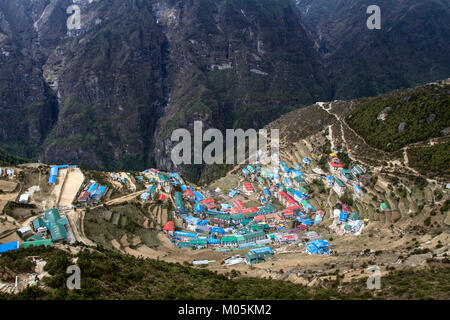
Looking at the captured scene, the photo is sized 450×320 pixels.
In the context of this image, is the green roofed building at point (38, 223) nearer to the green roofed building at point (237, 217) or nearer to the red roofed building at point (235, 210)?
the green roofed building at point (237, 217)

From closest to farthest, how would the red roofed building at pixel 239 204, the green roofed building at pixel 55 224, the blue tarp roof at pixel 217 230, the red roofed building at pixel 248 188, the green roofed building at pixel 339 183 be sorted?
the green roofed building at pixel 55 224 → the blue tarp roof at pixel 217 230 → the green roofed building at pixel 339 183 → the red roofed building at pixel 239 204 → the red roofed building at pixel 248 188

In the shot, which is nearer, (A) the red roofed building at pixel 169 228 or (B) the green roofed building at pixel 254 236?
(B) the green roofed building at pixel 254 236

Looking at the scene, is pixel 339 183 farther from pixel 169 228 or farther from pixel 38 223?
pixel 38 223

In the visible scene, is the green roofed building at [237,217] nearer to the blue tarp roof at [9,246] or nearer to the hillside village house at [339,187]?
the hillside village house at [339,187]

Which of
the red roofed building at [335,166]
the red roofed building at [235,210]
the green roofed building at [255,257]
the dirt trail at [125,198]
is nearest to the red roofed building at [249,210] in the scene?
the red roofed building at [235,210]

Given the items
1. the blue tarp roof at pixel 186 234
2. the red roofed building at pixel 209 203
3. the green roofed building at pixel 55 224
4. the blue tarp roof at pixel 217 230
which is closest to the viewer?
the green roofed building at pixel 55 224

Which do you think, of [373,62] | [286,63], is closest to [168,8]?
[286,63]

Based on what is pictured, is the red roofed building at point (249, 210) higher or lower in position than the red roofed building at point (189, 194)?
lower

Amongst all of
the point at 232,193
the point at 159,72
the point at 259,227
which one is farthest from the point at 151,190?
the point at 159,72

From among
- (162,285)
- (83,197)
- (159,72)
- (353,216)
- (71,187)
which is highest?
(159,72)

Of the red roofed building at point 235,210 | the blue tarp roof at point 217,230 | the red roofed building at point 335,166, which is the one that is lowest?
the blue tarp roof at point 217,230
